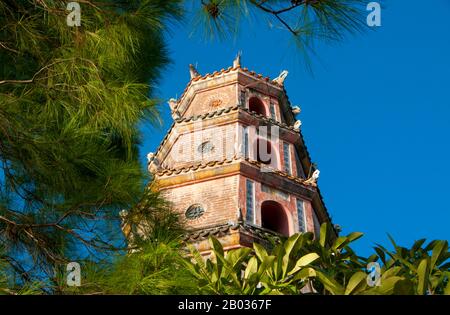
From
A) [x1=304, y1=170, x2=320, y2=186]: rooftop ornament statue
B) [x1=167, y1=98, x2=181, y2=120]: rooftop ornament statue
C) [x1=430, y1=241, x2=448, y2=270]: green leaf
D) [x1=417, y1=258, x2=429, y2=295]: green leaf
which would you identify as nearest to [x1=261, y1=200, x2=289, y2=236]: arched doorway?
[x1=304, y1=170, x2=320, y2=186]: rooftop ornament statue

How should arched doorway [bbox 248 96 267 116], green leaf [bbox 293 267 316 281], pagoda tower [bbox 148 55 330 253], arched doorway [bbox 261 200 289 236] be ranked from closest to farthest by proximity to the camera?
green leaf [bbox 293 267 316 281] < pagoda tower [bbox 148 55 330 253] < arched doorway [bbox 261 200 289 236] < arched doorway [bbox 248 96 267 116]

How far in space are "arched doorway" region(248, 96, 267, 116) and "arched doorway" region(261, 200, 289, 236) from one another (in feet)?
13.7

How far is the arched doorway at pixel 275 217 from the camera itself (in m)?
14.9

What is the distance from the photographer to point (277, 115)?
60.7ft

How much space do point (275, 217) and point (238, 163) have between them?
67.3 inches

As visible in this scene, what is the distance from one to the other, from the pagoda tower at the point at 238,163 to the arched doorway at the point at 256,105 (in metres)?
0.03

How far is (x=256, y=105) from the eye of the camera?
1888 cm

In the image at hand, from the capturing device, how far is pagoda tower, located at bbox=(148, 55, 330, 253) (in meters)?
14.0

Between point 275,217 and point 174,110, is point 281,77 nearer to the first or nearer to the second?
point 174,110

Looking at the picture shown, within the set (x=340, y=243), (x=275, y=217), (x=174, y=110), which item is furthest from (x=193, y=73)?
(x=340, y=243)

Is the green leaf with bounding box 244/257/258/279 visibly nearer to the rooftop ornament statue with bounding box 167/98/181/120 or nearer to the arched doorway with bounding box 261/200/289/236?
the arched doorway with bounding box 261/200/289/236

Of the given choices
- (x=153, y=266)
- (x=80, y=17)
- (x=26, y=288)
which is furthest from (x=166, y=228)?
(x=80, y=17)

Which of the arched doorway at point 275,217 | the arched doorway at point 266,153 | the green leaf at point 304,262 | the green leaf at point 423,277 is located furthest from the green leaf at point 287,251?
the arched doorway at point 266,153
